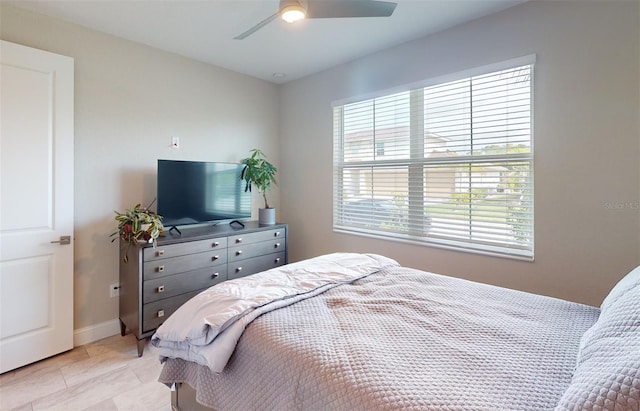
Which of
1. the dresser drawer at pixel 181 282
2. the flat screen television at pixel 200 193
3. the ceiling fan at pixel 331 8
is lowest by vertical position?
the dresser drawer at pixel 181 282

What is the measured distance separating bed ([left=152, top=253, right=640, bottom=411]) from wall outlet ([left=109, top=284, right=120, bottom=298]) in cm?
155

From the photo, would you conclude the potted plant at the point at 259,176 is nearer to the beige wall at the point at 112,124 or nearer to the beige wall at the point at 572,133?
the beige wall at the point at 112,124

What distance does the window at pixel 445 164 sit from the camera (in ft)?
7.74

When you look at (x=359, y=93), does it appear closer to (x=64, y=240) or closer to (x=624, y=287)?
(x=624, y=287)

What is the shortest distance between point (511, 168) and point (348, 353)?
2.06m

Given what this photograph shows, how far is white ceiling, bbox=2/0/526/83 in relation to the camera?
7.42ft

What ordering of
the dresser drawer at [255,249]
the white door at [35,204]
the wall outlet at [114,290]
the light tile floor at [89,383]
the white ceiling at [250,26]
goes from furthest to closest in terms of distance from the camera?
the dresser drawer at [255,249]
the wall outlet at [114,290]
the white ceiling at [250,26]
the white door at [35,204]
the light tile floor at [89,383]

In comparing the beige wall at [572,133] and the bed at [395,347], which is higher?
the beige wall at [572,133]

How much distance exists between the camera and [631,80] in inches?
74.7

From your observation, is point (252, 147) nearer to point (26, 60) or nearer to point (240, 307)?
point (26, 60)

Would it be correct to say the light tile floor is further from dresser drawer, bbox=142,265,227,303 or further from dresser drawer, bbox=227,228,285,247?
dresser drawer, bbox=227,228,285,247

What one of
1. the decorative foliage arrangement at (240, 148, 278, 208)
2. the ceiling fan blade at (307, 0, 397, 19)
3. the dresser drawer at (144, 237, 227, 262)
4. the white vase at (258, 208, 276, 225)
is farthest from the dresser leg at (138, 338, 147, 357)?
the ceiling fan blade at (307, 0, 397, 19)

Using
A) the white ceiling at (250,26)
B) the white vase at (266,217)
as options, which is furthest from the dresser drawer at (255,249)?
the white ceiling at (250,26)

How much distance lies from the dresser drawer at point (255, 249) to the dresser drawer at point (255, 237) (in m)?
0.04
